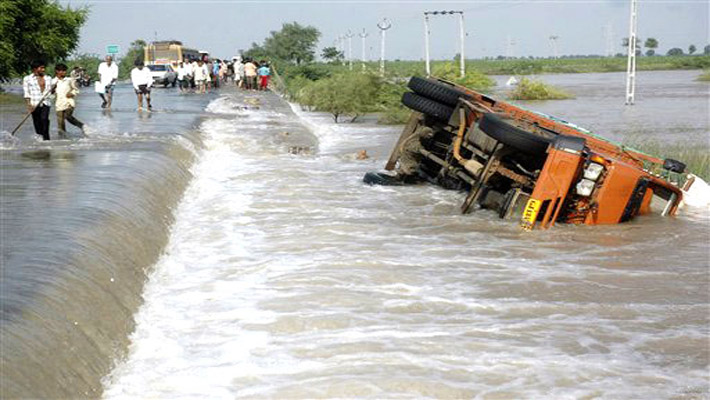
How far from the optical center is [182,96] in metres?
42.3

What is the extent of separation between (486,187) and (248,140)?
1100cm

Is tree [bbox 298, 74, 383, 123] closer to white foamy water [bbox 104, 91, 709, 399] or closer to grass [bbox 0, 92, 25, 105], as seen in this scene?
grass [bbox 0, 92, 25, 105]

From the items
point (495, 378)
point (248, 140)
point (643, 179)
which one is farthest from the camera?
point (248, 140)

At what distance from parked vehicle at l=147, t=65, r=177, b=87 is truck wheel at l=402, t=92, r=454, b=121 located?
41.0 m

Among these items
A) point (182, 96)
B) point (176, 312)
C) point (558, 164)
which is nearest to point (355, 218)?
point (558, 164)

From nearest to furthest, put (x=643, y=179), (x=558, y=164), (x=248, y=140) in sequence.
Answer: (x=558, y=164) → (x=643, y=179) → (x=248, y=140)

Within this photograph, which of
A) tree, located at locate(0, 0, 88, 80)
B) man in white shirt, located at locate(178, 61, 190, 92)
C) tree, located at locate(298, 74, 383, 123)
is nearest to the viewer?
tree, located at locate(298, 74, 383, 123)

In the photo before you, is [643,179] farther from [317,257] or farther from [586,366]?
[586,366]

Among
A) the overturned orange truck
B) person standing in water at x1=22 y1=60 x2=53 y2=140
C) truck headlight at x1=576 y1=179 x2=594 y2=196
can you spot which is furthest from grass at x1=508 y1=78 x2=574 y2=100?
truck headlight at x1=576 y1=179 x2=594 y2=196

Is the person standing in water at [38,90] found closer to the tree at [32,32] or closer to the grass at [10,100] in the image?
the grass at [10,100]

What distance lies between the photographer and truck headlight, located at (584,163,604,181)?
12.5 metres

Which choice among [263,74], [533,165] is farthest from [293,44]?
[533,165]

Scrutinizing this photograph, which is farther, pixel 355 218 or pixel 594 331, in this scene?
pixel 355 218

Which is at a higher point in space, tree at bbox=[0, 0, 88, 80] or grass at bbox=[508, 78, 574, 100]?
tree at bbox=[0, 0, 88, 80]
